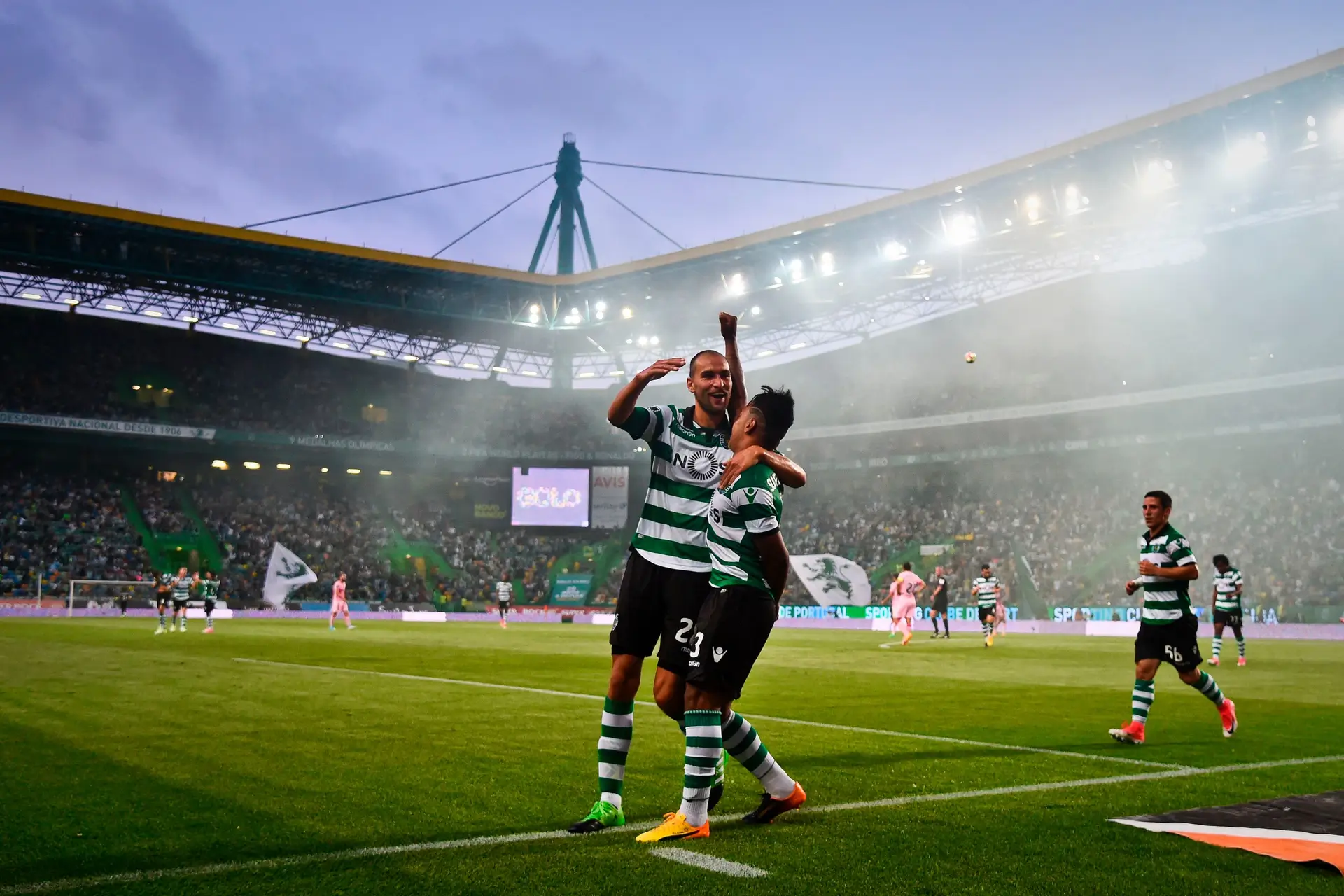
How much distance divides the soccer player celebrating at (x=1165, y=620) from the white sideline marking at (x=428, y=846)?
2018 mm

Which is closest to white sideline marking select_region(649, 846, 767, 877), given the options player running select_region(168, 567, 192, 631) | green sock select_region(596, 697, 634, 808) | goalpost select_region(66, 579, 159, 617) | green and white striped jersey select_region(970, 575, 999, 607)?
green sock select_region(596, 697, 634, 808)

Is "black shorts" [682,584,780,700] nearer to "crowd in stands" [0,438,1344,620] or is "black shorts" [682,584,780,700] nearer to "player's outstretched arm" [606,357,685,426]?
"player's outstretched arm" [606,357,685,426]

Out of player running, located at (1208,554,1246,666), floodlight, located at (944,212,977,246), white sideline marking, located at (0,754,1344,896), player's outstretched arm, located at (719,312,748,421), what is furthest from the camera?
floodlight, located at (944,212,977,246)

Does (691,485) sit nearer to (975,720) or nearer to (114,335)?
(975,720)

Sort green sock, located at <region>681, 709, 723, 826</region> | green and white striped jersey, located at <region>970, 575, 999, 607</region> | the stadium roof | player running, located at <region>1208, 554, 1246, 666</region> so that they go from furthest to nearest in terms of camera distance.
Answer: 1. the stadium roof
2. green and white striped jersey, located at <region>970, 575, 999, 607</region>
3. player running, located at <region>1208, 554, 1246, 666</region>
4. green sock, located at <region>681, 709, 723, 826</region>

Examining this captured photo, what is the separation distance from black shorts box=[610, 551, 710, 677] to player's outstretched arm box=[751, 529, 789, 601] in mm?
360

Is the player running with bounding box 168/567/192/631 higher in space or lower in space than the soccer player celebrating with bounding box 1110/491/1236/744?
lower

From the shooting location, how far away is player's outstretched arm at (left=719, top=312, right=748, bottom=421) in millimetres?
5684

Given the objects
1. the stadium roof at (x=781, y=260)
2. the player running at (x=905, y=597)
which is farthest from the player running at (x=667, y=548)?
the stadium roof at (x=781, y=260)

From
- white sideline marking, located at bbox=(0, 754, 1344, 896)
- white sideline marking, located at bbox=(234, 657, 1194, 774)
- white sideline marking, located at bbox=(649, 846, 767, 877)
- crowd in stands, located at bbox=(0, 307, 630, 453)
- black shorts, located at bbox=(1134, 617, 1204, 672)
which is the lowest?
white sideline marking, located at bbox=(234, 657, 1194, 774)

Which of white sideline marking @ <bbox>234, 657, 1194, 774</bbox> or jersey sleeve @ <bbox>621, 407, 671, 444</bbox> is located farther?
white sideline marking @ <bbox>234, 657, 1194, 774</bbox>

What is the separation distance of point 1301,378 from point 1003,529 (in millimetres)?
12555

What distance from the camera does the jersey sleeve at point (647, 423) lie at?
5.31 m

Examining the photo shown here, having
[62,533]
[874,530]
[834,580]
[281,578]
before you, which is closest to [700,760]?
[834,580]
